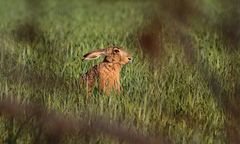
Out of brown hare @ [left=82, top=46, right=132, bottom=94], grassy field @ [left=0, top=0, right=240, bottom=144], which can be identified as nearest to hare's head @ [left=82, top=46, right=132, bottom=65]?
brown hare @ [left=82, top=46, right=132, bottom=94]

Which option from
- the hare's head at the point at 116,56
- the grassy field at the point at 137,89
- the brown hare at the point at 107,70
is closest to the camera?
the grassy field at the point at 137,89

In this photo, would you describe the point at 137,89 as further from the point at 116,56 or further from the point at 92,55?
the point at 116,56

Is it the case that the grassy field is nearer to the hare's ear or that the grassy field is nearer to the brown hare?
the brown hare

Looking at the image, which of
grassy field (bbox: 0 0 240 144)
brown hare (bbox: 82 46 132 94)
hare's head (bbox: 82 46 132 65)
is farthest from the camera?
hare's head (bbox: 82 46 132 65)

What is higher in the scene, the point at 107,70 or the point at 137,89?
the point at 107,70

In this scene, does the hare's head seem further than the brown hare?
Yes

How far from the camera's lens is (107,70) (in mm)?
4641

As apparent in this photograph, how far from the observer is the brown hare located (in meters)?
4.38

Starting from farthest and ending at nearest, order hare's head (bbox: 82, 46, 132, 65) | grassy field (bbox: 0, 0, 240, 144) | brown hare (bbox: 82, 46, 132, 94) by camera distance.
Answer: hare's head (bbox: 82, 46, 132, 65) → brown hare (bbox: 82, 46, 132, 94) → grassy field (bbox: 0, 0, 240, 144)

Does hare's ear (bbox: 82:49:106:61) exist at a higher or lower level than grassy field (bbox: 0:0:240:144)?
higher

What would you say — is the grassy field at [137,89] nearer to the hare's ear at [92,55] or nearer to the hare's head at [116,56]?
the hare's head at [116,56]

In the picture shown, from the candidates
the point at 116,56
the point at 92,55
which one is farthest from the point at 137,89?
the point at 116,56

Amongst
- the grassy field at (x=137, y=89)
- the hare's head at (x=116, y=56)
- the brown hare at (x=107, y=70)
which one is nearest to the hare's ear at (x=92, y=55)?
the brown hare at (x=107, y=70)

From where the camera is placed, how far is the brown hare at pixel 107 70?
4383 mm
